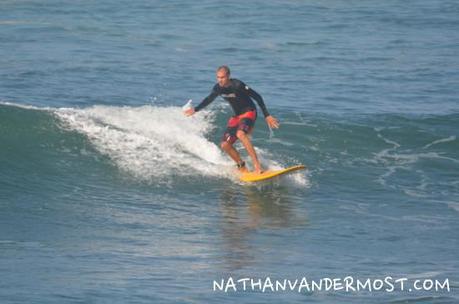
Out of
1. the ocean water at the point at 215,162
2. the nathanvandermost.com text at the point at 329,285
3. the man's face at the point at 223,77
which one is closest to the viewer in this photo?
the nathanvandermost.com text at the point at 329,285

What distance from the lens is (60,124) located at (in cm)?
1622

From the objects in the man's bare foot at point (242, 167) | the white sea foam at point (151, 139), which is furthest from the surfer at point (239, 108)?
the white sea foam at point (151, 139)

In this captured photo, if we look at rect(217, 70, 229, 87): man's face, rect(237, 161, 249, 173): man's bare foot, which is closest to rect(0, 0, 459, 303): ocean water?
rect(237, 161, 249, 173): man's bare foot

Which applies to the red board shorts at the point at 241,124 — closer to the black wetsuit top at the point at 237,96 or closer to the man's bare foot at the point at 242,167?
the black wetsuit top at the point at 237,96

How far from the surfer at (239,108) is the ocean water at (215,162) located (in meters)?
0.61

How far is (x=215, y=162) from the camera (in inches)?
600

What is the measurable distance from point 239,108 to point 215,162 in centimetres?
150

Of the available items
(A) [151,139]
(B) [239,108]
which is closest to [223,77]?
(B) [239,108]

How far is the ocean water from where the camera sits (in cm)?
1022

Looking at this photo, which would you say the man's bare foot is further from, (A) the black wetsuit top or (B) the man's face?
(B) the man's face

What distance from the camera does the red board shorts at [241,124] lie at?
13.9 meters

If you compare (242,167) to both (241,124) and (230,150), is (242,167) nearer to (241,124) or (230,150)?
(230,150)

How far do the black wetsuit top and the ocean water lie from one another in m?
1.07

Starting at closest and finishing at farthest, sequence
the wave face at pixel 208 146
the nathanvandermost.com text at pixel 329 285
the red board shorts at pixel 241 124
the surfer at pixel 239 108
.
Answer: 1. the nathanvandermost.com text at pixel 329 285
2. the surfer at pixel 239 108
3. the red board shorts at pixel 241 124
4. the wave face at pixel 208 146
